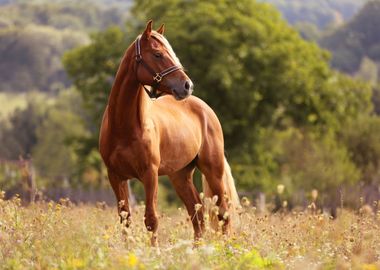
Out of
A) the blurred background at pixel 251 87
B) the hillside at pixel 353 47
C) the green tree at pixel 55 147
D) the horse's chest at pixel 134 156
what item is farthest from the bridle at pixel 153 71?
the hillside at pixel 353 47

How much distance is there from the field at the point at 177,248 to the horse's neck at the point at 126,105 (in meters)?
1.13

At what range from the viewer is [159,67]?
8.77 meters

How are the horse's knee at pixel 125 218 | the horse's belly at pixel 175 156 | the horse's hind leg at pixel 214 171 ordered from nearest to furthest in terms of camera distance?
the horse's knee at pixel 125 218
the horse's belly at pixel 175 156
the horse's hind leg at pixel 214 171

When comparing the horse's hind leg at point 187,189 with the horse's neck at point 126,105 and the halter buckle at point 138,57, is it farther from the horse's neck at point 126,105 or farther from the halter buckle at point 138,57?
the halter buckle at point 138,57

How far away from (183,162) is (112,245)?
2.71 meters

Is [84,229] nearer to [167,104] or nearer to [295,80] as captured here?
[167,104]

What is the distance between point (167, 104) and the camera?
10016 mm

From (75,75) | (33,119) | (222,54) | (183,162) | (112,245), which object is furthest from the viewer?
(33,119)

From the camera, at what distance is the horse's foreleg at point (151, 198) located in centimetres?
877

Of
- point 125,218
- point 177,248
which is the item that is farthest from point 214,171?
point 177,248

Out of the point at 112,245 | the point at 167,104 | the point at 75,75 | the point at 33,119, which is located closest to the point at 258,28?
the point at 75,75

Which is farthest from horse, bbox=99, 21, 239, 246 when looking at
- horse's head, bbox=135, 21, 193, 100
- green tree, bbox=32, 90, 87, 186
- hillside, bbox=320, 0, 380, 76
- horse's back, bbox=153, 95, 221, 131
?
hillside, bbox=320, 0, 380, 76

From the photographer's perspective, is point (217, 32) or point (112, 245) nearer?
point (112, 245)

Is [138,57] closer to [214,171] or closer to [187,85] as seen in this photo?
[187,85]
